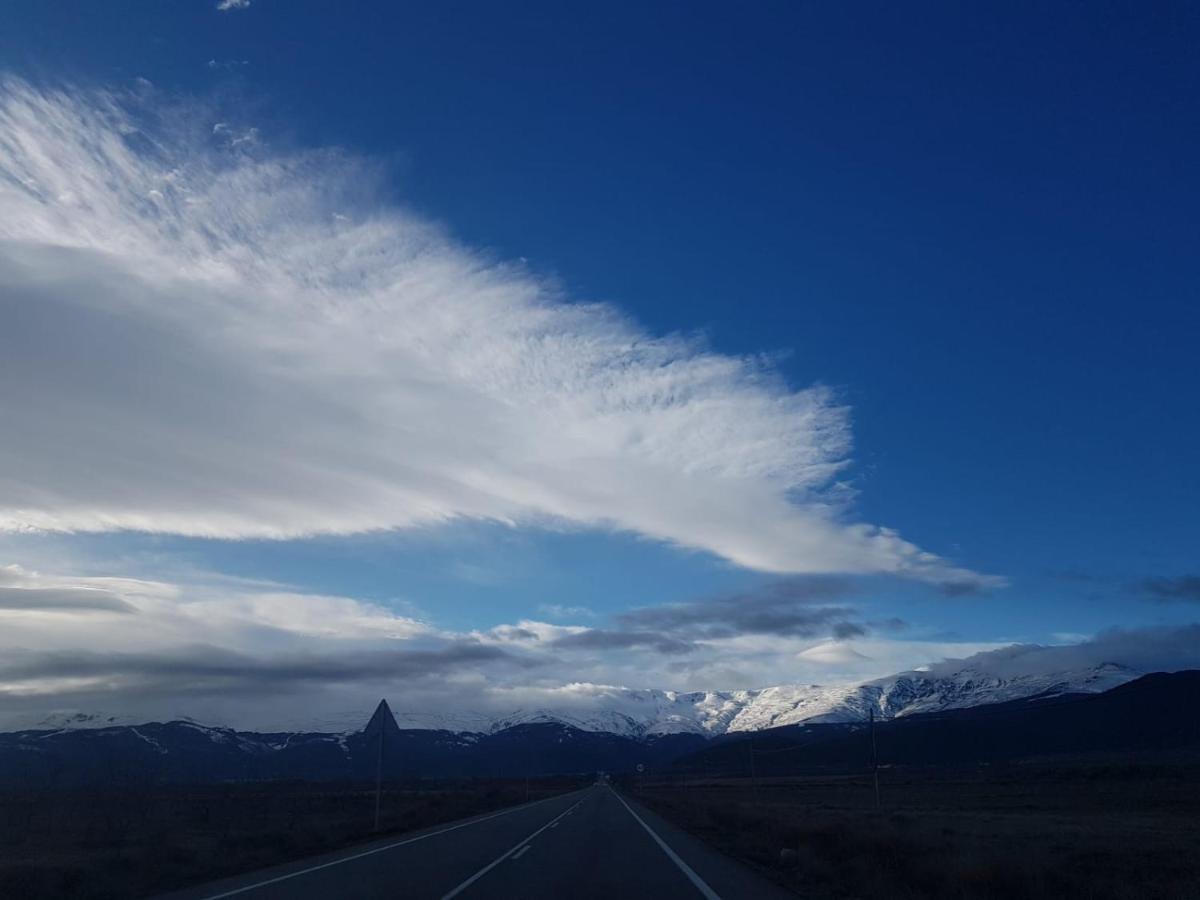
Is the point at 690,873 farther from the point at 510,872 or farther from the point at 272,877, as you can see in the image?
the point at 272,877

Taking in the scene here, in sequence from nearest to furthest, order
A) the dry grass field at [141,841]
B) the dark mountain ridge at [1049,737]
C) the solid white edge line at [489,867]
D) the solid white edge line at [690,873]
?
the solid white edge line at [489,867] < the solid white edge line at [690,873] < the dry grass field at [141,841] < the dark mountain ridge at [1049,737]

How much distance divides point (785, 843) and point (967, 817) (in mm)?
23394

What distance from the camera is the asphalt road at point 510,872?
1498cm

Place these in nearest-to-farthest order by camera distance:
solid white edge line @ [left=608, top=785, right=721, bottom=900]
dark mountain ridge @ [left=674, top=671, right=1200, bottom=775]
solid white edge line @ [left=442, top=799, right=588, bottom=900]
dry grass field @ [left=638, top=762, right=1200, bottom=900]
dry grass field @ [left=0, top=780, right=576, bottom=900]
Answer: dry grass field @ [left=638, top=762, right=1200, bottom=900] → solid white edge line @ [left=442, top=799, right=588, bottom=900] → solid white edge line @ [left=608, top=785, right=721, bottom=900] → dry grass field @ [left=0, top=780, right=576, bottom=900] → dark mountain ridge @ [left=674, top=671, right=1200, bottom=775]

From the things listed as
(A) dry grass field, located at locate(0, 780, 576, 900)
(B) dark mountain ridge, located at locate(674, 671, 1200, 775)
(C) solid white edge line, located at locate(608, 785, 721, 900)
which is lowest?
(C) solid white edge line, located at locate(608, 785, 721, 900)

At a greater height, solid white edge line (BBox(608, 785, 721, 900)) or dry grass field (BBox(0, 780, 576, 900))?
dry grass field (BBox(0, 780, 576, 900))

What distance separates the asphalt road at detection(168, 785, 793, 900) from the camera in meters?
15.0

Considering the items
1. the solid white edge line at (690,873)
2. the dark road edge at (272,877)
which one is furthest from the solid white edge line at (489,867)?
the solid white edge line at (690,873)

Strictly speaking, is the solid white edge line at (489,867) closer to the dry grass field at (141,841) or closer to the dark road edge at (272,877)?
the dark road edge at (272,877)

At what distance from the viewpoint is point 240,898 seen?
1420 centimetres

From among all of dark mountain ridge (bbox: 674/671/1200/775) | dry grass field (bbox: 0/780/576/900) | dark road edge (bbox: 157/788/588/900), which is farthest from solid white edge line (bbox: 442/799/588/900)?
dark mountain ridge (bbox: 674/671/1200/775)

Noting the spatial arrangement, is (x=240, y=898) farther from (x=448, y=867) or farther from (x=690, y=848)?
(x=690, y=848)

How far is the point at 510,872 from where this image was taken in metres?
18.1

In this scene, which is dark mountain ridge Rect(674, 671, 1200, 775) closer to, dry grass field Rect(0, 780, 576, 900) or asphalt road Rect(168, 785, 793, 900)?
dry grass field Rect(0, 780, 576, 900)
